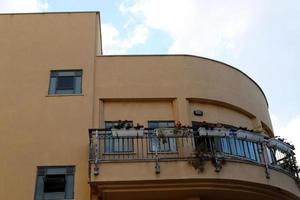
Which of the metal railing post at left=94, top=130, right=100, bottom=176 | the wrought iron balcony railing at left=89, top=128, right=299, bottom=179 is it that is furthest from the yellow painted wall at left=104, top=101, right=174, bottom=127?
the metal railing post at left=94, top=130, right=100, bottom=176

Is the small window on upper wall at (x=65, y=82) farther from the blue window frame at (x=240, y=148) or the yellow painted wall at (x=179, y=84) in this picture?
the blue window frame at (x=240, y=148)

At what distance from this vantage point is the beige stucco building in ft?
43.5

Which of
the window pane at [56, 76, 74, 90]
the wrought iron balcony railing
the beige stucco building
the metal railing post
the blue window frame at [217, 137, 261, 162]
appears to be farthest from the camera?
the window pane at [56, 76, 74, 90]

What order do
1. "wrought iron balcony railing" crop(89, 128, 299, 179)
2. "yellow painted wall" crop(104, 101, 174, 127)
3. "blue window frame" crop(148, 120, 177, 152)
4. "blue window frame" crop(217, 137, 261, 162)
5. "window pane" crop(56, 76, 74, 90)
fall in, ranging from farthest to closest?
"window pane" crop(56, 76, 74, 90) < "yellow painted wall" crop(104, 101, 174, 127) < "blue window frame" crop(217, 137, 261, 162) < "blue window frame" crop(148, 120, 177, 152) < "wrought iron balcony railing" crop(89, 128, 299, 179)

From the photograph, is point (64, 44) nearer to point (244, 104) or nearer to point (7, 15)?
point (7, 15)

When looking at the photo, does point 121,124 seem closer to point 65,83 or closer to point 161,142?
A: point 161,142

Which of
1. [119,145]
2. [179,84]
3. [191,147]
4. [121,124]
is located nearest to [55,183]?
[119,145]

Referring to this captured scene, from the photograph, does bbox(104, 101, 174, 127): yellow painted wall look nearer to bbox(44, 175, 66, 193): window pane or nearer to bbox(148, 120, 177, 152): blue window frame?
bbox(148, 120, 177, 152): blue window frame

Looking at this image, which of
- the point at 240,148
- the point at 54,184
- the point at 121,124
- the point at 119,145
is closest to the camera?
the point at 54,184

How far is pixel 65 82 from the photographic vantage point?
16.4 meters

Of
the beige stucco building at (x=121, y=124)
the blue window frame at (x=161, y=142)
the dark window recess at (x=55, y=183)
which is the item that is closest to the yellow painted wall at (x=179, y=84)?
the beige stucco building at (x=121, y=124)

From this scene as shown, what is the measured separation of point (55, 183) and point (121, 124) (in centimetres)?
293

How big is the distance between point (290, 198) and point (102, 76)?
27.0 feet

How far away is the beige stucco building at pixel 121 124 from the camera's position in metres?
13.3
